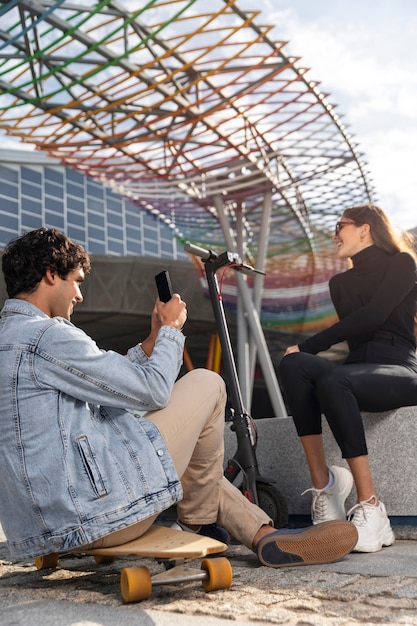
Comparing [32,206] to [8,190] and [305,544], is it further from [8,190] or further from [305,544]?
[305,544]

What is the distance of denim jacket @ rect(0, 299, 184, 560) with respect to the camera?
2.25 metres

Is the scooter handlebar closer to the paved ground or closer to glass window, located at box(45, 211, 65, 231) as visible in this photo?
the paved ground

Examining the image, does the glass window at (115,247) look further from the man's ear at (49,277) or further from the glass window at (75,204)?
the man's ear at (49,277)

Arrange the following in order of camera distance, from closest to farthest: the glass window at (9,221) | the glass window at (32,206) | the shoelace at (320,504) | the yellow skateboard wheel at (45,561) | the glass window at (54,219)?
the yellow skateboard wheel at (45,561)
the shoelace at (320,504)
the glass window at (9,221)
the glass window at (32,206)
the glass window at (54,219)

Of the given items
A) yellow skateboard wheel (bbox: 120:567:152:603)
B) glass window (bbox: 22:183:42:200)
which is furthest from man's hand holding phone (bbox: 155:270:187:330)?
glass window (bbox: 22:183:42:200)

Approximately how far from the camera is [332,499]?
348 centimetres

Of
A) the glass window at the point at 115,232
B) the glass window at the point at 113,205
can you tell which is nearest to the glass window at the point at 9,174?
the glass window at the point at 113,205

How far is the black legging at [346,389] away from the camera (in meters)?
3.28

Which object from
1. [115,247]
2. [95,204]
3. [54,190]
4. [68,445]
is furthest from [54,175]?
[68,445]

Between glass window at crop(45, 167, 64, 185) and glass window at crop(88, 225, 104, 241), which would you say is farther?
glass window at crop(45, 167, 64, 185)

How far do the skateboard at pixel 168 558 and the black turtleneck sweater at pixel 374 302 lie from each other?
153 cm

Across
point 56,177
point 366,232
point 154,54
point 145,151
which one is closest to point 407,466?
point 366,232

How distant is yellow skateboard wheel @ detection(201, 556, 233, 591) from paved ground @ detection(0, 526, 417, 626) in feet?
0.09

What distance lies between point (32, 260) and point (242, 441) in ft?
5.14
